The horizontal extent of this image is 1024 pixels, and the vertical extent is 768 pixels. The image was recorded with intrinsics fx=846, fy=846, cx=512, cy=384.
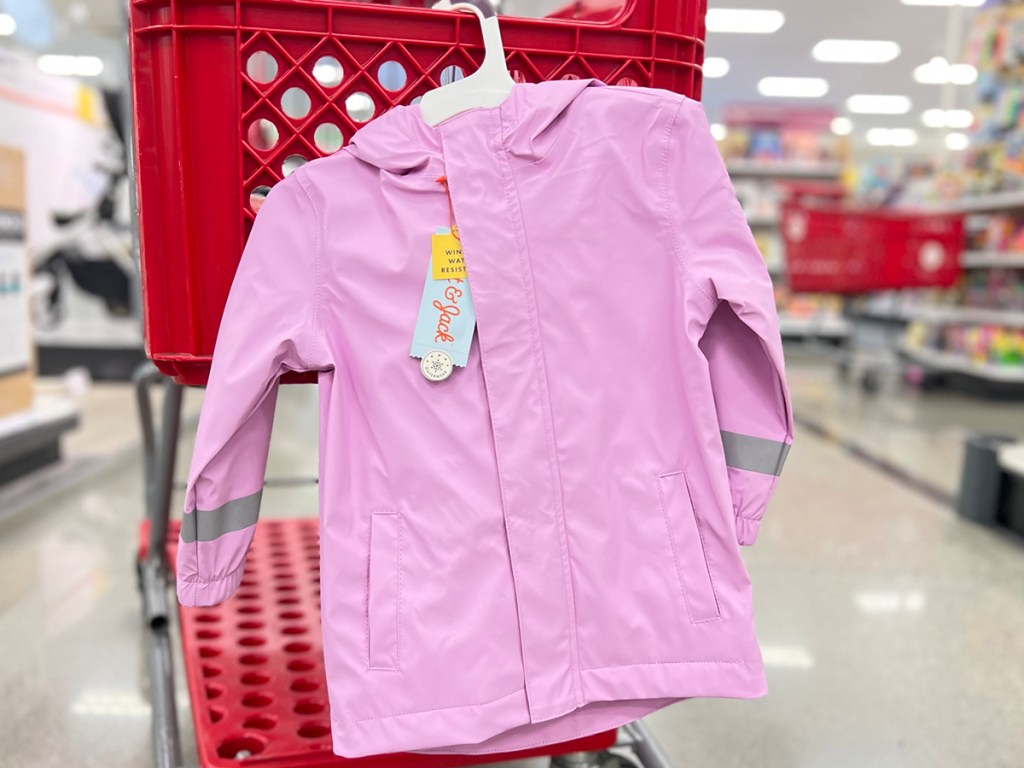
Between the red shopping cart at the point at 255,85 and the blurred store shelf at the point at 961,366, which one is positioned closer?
the red shopping cart at the point at 255,85

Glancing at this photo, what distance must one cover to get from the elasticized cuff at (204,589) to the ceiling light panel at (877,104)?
44.6ft

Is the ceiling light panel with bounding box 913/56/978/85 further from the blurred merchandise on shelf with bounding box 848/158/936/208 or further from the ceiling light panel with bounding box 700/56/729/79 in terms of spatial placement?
the ceiling light panel with bounding box 700/56/729/79

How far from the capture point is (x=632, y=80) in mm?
1022

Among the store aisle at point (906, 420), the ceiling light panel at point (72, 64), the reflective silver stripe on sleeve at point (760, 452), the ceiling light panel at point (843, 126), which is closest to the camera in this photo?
the reflective silver stripe on sleeve at point (760, 452)

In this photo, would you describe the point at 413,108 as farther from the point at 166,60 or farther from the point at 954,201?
the point at 954,201

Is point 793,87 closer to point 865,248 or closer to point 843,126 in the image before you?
point 843,126

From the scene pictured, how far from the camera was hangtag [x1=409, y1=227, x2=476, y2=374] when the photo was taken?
0.92m

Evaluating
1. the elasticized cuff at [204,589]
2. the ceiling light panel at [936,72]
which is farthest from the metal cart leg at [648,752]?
the ceiling light panel at [936,72]

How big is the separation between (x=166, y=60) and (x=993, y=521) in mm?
2698

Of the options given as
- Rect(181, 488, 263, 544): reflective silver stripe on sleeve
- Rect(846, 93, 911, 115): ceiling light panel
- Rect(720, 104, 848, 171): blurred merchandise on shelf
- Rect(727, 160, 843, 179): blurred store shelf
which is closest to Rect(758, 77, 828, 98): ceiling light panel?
Rect(846, 93, 911, 115): ceiling light panel

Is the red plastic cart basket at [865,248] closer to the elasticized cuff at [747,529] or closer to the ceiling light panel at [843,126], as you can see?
the elasticized cuff at [747,529]

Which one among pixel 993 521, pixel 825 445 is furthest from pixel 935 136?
pixel 993 521

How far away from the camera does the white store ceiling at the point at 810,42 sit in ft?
26.3

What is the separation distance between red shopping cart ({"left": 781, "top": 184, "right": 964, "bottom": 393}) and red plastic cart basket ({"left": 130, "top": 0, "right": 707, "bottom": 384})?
4920 millimetres
